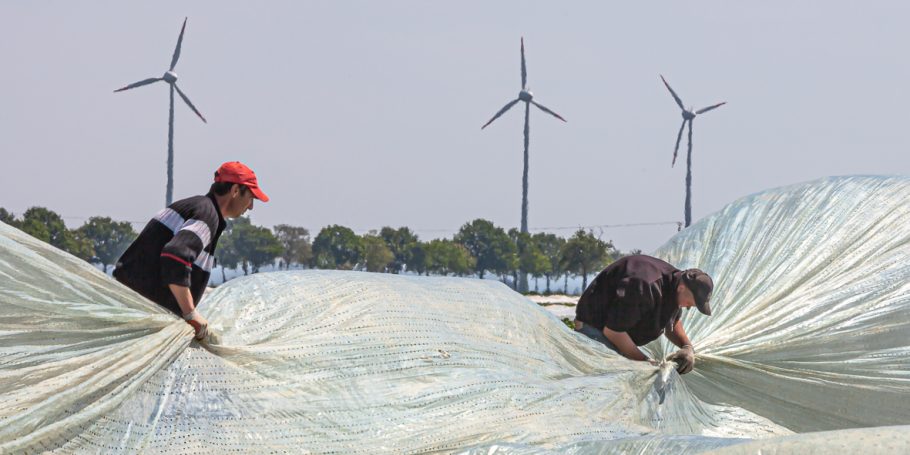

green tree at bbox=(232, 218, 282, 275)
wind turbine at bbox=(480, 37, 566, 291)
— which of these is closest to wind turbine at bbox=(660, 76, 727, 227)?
wind turbine at bbox=(480, 37, 566, 291)

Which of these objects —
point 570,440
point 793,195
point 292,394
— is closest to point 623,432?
point 570,440

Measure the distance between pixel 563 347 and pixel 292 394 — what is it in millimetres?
1390

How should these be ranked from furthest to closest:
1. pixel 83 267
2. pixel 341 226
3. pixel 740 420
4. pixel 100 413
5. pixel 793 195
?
pixel 341 226 → pixel 793 195 → pixel 740 420 → pixel 83 267 → pixel 100 413

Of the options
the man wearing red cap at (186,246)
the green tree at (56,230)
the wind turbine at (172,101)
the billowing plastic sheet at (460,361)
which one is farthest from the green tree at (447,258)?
the man wearing red cap at (186,246)

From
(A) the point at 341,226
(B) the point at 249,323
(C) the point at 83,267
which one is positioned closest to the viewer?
(C) the point at 83,267

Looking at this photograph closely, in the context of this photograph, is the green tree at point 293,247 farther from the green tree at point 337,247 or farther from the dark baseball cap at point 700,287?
the dark baseball cap at point 700,287

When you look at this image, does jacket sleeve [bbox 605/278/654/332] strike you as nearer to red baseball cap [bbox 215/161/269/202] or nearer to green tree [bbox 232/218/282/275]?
red baseball cap [bbox 215/161/269/202]

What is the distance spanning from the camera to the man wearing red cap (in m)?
4.17

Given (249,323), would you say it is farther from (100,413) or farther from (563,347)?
(563,347)

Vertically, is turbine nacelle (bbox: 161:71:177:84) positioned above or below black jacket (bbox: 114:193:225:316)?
above

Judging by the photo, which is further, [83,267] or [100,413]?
[83,267]

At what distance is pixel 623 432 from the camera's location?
15.0ft

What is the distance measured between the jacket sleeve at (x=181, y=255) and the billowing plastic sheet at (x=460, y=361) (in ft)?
0.49

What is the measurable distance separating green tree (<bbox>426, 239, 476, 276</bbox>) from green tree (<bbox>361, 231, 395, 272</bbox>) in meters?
2.96
